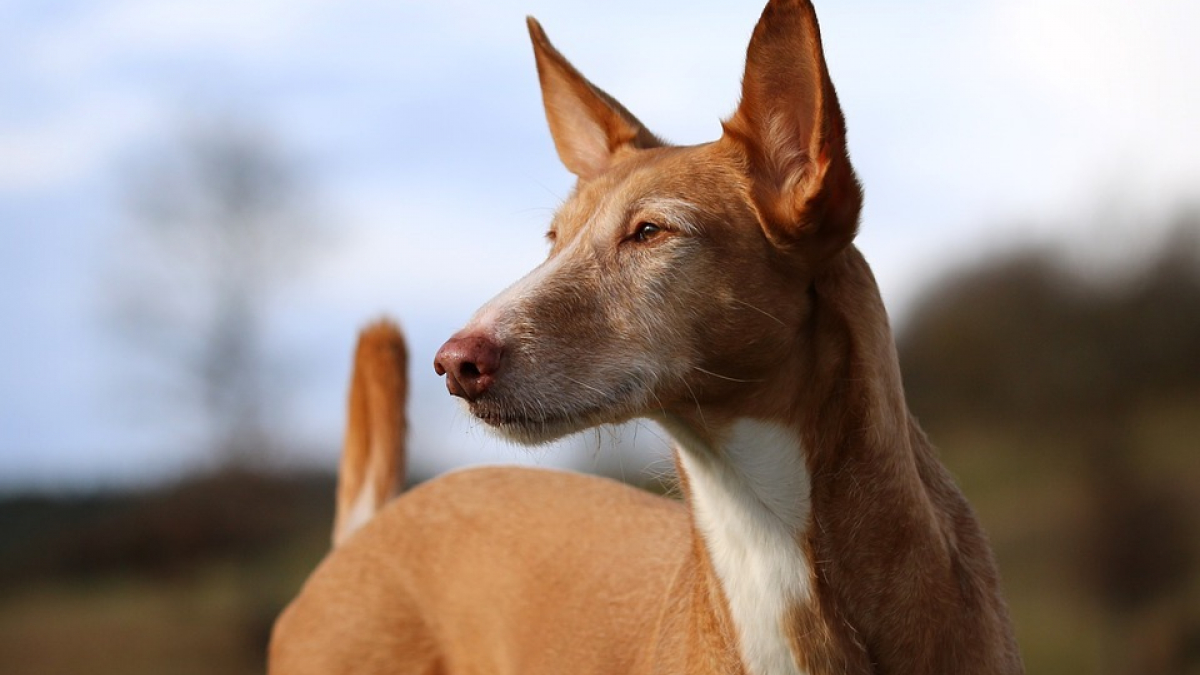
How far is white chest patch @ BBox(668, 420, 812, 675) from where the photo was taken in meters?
3.68

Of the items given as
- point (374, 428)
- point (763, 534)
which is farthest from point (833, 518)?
point (374, 428)

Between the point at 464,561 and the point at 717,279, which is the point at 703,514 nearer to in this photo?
the point at 717,279

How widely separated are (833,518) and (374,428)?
3031 mm

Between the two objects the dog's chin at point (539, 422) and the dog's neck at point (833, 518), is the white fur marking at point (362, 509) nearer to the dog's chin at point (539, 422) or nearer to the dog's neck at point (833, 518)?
the dog's chin at point (539, 422)

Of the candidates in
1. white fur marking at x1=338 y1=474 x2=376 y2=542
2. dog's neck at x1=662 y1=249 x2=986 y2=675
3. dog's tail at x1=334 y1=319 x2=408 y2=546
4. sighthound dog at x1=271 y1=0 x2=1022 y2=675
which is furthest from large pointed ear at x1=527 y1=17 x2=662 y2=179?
white fur marking at x1=338 y1=474 x2=376 y2=542

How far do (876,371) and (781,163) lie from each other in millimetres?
673

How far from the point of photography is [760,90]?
3.85 metres

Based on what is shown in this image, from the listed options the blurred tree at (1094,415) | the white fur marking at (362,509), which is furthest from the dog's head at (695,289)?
the blurred tree at (1094,415)

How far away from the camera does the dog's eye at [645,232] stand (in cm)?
389

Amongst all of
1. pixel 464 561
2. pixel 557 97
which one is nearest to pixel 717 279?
pixel 557 97

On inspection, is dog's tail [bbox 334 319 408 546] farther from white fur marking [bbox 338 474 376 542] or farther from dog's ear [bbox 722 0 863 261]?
dog's ear [bbox 722 0 863 261]

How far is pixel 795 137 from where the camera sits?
3883 millimetres

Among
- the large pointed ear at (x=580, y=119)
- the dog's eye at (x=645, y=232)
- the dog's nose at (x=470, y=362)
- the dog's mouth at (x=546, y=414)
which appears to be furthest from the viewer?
the large pointed ear at (x=580, y=119)

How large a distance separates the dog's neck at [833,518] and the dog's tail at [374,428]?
2.63 m
